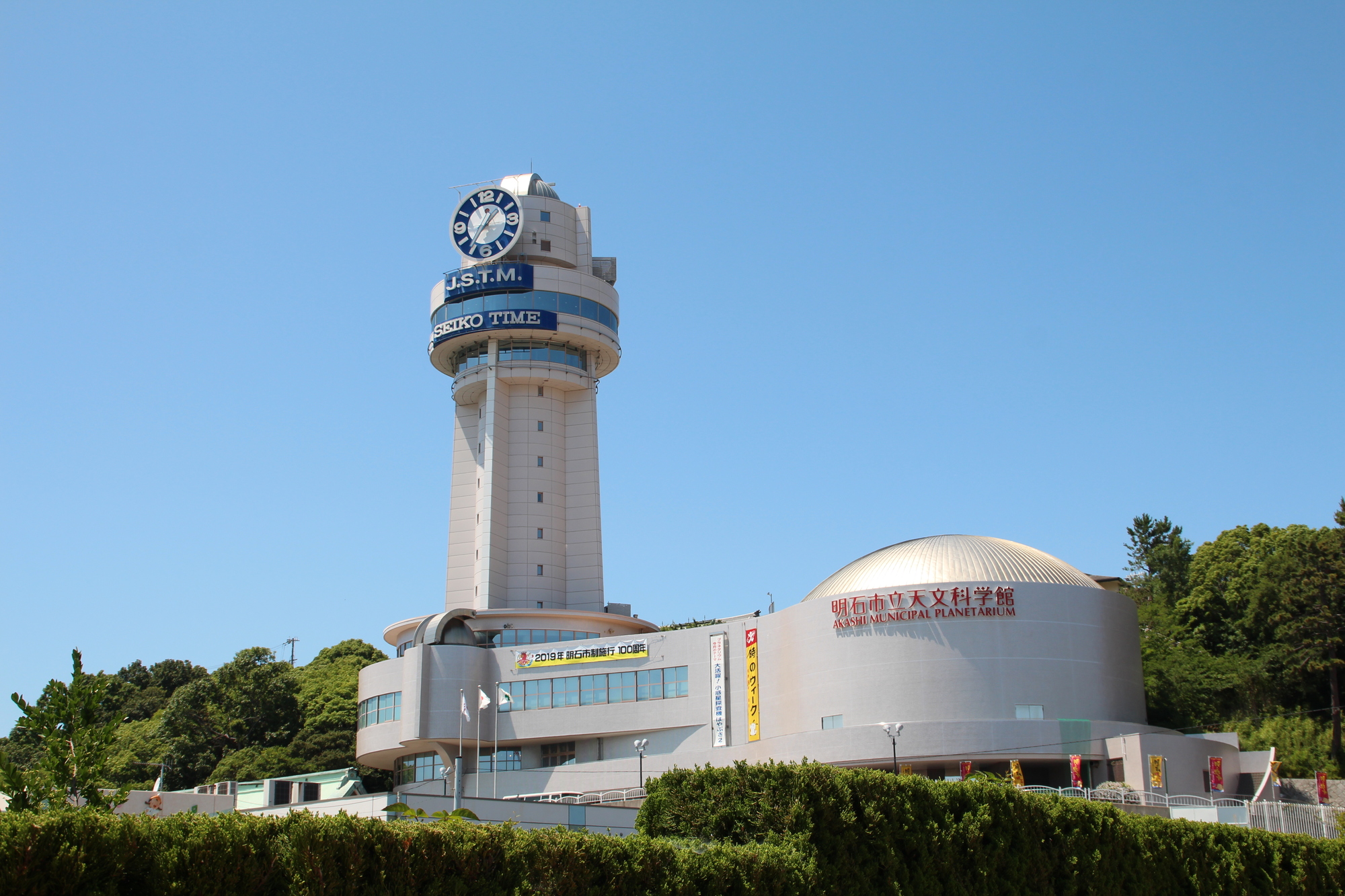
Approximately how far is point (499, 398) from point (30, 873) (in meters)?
83.5

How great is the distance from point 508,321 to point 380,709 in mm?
31605

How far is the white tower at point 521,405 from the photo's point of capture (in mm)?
97312

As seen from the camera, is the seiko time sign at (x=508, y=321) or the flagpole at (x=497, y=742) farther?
the seiko time sign at (x=508, y=321)

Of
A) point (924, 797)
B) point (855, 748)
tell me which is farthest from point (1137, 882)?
point (855, 748)

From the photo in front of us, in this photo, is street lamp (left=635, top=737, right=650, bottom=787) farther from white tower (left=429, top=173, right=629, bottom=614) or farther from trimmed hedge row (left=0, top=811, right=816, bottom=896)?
trimmed hedge row (left=0, top=811, right=816, bottom=896)

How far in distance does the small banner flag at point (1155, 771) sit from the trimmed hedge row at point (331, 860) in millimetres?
48243

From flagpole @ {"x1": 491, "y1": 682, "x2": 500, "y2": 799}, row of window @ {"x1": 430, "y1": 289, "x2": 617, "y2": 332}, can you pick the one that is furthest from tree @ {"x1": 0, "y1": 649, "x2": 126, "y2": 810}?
row of window @ {"x1": 430, "y1": 289, "x2": 617, "y2": 332}

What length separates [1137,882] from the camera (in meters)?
34.7

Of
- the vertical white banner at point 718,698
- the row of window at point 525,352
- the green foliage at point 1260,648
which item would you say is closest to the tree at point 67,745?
the vertical white banner at point 718,698

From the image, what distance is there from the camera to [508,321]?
97312 millimetres

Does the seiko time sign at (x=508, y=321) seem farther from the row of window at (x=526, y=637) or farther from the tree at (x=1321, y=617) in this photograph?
the tree at (x=1321, y=617)

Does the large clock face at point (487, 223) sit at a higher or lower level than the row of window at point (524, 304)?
higher

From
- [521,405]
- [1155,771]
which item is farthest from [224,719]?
[1155,771]

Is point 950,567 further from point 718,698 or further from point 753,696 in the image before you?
point 718,698
